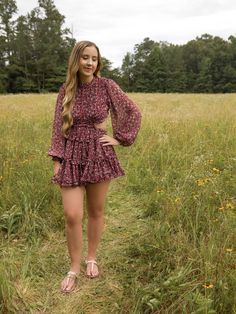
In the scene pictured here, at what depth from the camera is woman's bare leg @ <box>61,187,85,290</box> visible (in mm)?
3016

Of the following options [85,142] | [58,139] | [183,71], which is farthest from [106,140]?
[183,71]

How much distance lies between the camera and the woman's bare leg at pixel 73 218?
9.89 ft

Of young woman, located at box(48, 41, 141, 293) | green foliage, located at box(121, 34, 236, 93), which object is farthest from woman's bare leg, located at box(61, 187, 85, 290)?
green foliage, located at box(121, 34, 236, 93)

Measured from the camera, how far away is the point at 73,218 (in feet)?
9.98

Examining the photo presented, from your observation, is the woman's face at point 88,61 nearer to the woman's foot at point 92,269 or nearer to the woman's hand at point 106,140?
the woman's hand at point 106,140

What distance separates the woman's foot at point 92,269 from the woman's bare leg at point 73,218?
0.14 metres

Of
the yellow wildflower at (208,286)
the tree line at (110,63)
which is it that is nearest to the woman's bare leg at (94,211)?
the yellow wildflower at (208,286)

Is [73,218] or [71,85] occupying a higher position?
[71,85]

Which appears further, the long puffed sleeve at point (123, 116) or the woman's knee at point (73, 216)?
the long puffed sleeve at point (123, 116)

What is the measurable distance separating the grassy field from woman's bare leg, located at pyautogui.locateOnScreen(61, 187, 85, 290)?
20cm

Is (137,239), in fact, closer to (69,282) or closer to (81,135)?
(69,282)

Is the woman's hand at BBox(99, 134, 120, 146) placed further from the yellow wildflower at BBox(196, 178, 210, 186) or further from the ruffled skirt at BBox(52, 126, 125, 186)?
the yellow wildflower at BBox(196, 178, 210, 186)

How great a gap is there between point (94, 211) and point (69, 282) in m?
0.61

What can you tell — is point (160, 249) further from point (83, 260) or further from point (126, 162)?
point (126, 162)
